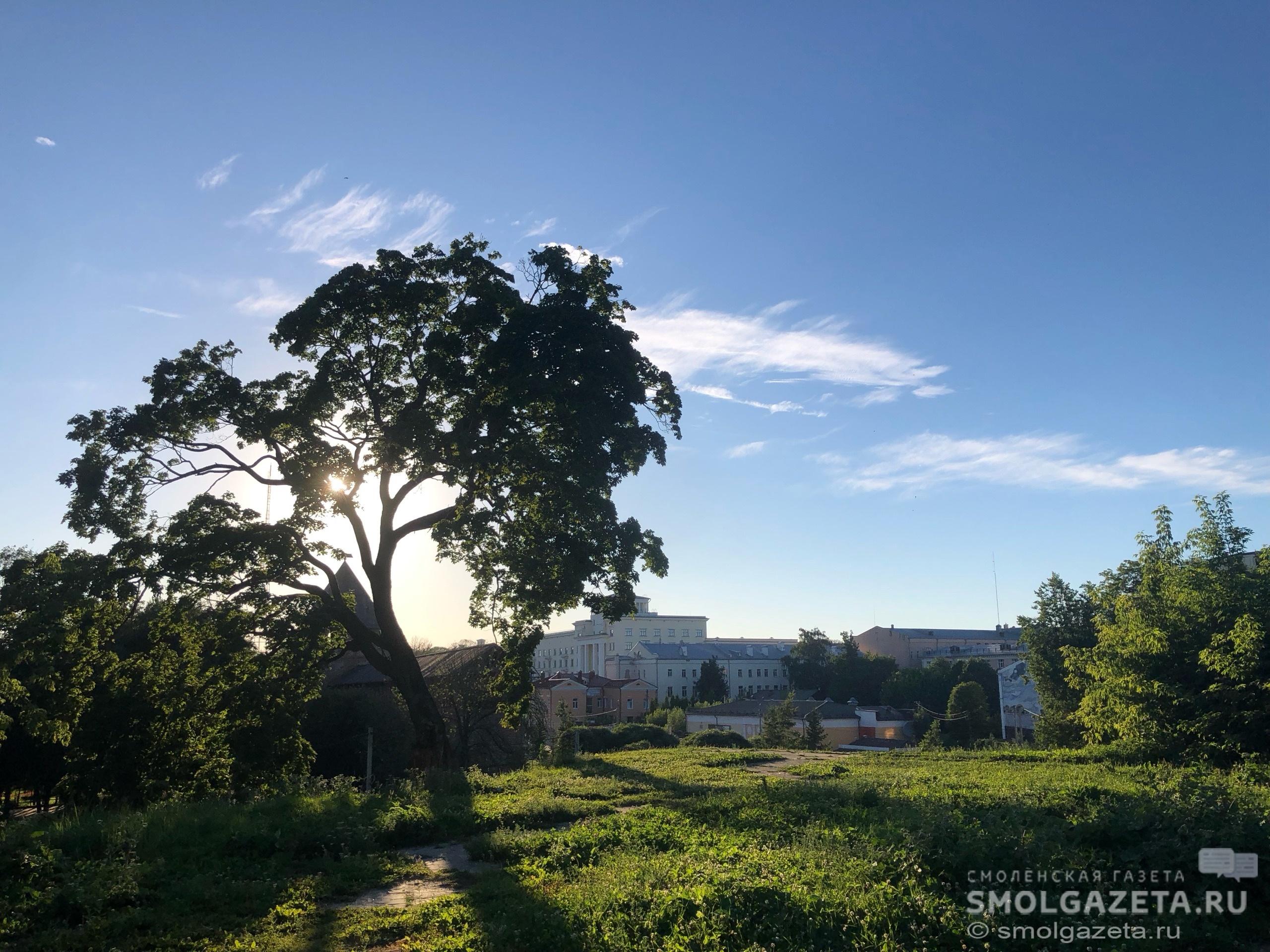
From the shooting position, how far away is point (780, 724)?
4406 centimetres

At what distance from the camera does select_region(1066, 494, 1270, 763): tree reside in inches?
555

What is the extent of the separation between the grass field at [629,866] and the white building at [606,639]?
94.3 meters

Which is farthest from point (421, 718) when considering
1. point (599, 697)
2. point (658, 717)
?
point (599, 697)

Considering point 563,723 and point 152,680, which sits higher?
point 152,680

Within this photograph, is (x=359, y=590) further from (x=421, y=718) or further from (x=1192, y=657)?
(x=1192, y=657)

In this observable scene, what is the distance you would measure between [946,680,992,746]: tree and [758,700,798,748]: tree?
11464mm

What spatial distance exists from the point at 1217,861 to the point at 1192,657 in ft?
34.0

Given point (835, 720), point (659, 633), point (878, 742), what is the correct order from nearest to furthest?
1. point (878, 742)
2. point (835, 720)
3. point (659, 633)

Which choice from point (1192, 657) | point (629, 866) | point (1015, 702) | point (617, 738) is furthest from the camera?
point (1015, 702)

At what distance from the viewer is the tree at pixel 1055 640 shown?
3055 centimetres

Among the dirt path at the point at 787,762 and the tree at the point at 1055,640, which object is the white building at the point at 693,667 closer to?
the tree at the point at 1055,640

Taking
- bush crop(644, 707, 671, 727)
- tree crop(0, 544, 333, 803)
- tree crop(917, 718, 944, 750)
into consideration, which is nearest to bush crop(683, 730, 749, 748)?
tree crop(917, 718, 944, 750)

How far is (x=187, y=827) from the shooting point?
30.4 ft

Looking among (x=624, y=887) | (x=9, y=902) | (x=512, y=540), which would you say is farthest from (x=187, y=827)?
(x=512, y=540)
